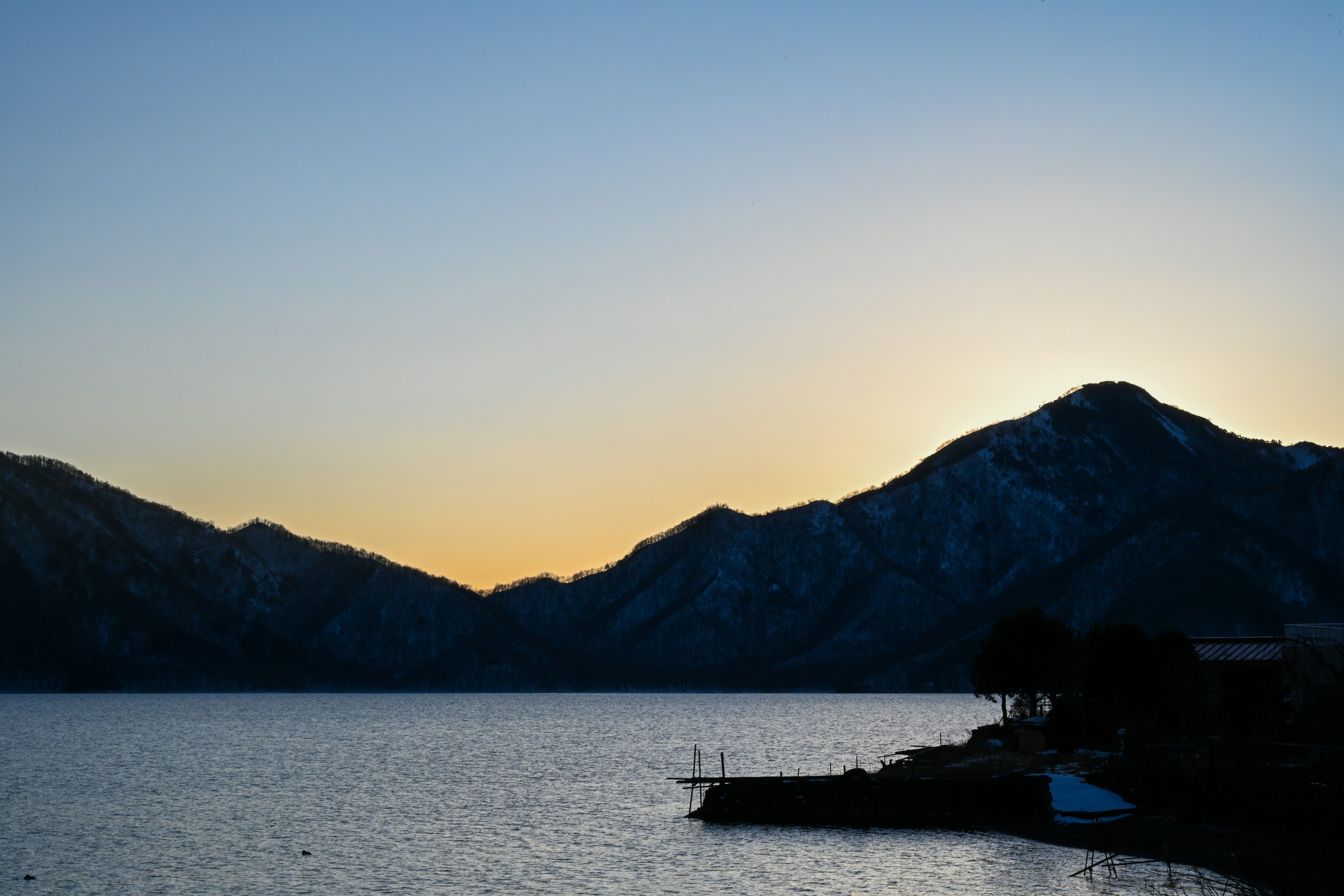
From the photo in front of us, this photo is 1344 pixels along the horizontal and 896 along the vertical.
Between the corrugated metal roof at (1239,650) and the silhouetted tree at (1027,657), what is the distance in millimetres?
10239

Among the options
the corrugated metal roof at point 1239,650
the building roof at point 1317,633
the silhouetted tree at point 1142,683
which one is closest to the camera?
the building roof at point 1317,633

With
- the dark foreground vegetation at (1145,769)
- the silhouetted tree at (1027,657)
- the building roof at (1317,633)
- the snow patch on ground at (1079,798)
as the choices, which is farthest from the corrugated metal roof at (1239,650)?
the snow patch on ground at (1079,798)

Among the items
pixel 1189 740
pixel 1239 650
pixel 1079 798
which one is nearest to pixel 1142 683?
pixel 1239 650

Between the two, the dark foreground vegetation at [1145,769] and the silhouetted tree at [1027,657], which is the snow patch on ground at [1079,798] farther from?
the silhouetted tree at [1027,657]

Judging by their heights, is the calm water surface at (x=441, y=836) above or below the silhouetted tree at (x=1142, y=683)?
below

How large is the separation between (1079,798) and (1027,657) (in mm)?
40734

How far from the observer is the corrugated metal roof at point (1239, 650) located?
88188mm

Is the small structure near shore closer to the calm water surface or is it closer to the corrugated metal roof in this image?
the calm water surface

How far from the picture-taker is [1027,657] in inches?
4343

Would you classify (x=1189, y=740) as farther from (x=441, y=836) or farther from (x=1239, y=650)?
(x=441, y=836)

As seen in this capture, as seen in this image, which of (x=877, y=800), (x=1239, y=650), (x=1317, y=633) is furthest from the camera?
(x=1239, y=650)

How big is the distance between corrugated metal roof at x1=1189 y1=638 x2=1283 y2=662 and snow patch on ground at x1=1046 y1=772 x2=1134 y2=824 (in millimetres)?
20011

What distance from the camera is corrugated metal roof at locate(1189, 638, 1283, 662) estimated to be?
289ft

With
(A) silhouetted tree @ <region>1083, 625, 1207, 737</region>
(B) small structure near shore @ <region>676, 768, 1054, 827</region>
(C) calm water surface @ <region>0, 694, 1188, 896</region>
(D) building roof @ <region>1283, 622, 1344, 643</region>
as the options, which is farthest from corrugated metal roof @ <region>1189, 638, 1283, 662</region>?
(C) calm water surface @ <region>0, 694, 1188, 896</region>
